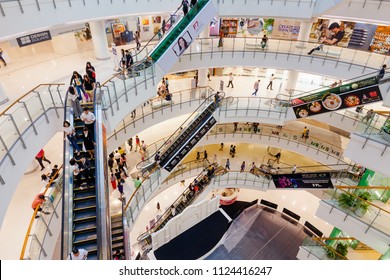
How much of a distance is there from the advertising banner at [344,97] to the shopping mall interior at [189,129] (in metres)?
0.05

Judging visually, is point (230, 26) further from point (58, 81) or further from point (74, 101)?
point (74, 101)

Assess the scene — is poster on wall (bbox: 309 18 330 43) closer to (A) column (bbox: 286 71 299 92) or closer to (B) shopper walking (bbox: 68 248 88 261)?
(A) column (bbox: 286 71 299 92)

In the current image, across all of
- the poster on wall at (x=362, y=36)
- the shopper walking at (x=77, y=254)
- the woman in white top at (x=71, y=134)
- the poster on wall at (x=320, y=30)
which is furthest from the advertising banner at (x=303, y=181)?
the shopper walking at (x=77, y=254)

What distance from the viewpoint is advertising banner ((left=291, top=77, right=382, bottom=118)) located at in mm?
12812

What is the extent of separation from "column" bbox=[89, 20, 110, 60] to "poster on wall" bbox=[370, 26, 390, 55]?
17572 millimetres

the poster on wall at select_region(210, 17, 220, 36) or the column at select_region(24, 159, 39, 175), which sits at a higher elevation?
the poster on wall at select_region(210, 17, 220, 36)

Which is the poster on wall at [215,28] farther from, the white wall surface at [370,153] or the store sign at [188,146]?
the white wall surface at [370,153]

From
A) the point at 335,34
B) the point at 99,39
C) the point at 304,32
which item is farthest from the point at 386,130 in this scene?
the point at 99,39

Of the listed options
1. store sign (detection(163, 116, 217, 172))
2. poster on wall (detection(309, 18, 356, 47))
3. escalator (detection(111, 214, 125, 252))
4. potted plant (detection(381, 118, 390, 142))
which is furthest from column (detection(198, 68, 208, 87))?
potted plant (detection(381, 118, 390, 142))

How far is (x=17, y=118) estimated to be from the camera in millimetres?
7668

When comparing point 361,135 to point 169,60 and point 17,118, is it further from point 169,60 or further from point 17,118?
point 17,118

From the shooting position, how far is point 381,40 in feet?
57.2

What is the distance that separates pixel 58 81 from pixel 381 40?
20262 mm
